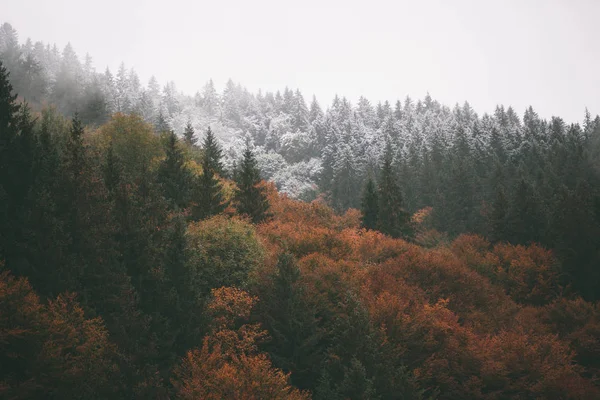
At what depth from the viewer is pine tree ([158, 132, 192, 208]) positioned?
1967 inches

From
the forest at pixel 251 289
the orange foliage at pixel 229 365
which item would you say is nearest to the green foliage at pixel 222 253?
the forest at pixel 251 289

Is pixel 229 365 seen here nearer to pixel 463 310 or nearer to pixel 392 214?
pixel 463 310

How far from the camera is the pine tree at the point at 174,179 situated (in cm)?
4997

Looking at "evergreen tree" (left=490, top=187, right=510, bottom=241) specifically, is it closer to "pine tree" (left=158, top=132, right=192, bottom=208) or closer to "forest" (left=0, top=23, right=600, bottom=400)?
"forest" (left=0, top=23, right=600, bottom=400)

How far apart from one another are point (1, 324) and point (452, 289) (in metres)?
41.8

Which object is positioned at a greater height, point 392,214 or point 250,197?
point 250,197

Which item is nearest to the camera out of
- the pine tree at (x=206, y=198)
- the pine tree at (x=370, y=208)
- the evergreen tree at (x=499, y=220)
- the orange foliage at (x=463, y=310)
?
the orange foliage at (x=463, y=310)

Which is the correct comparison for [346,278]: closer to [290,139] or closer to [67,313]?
[67,313]

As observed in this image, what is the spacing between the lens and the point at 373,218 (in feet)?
232

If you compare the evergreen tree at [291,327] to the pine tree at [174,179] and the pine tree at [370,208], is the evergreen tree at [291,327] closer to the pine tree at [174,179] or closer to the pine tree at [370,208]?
the pine tree at [174,179]

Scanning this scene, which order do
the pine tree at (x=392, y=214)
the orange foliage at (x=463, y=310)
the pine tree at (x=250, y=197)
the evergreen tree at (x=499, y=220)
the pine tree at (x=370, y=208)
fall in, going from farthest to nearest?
1. the pine tree at (x=370, y=208)
2. the pine tree at (x=392, y=214)
3. the evergreen tree at (x=499, y=220)
4. the pine tree at (x=250, y=197)
5. the orange foliage at (x=463, y=310)

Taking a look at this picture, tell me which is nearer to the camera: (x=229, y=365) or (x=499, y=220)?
(x=229, y=365)

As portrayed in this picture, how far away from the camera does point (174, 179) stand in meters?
50.6

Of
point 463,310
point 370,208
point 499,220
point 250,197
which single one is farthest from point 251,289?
point 499,220
